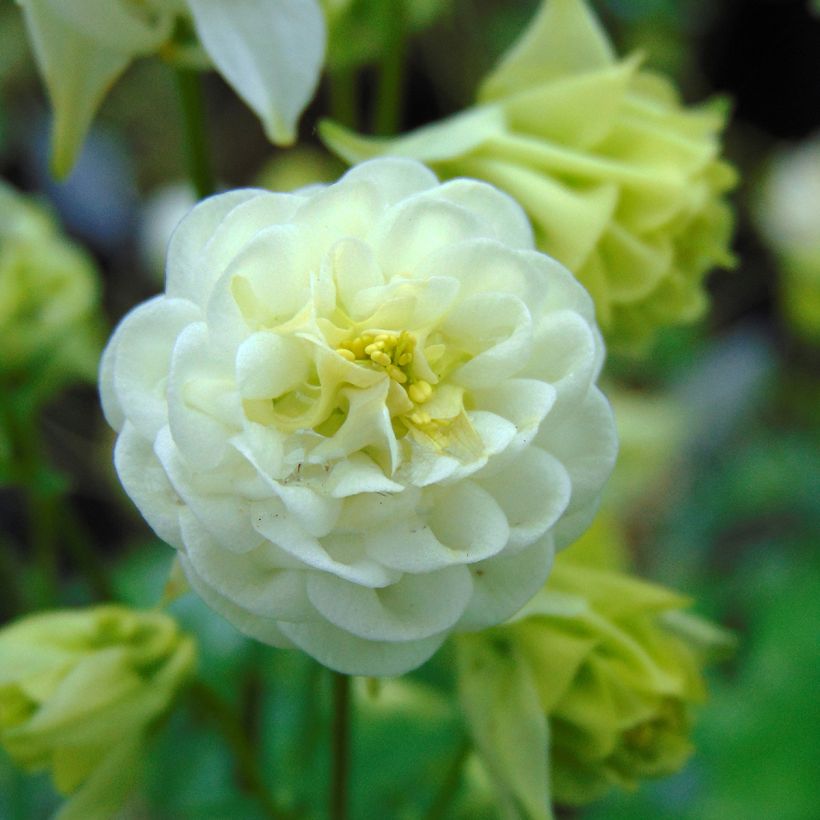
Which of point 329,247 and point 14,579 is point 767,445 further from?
point 329,247

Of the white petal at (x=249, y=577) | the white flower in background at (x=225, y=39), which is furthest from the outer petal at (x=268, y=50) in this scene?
the white petal at (x=249, y=577)

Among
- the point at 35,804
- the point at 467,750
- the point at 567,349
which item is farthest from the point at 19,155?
the point at 567,349

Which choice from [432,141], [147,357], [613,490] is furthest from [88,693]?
[613,490]

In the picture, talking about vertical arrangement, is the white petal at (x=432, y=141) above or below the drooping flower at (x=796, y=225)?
above

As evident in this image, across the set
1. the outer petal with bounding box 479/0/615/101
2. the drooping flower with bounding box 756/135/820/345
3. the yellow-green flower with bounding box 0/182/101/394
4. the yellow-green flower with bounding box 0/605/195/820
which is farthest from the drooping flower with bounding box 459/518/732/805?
the drooping flower with bounding box 756/135/820/345

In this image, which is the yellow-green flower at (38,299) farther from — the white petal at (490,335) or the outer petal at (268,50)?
the white petal at (490,335)

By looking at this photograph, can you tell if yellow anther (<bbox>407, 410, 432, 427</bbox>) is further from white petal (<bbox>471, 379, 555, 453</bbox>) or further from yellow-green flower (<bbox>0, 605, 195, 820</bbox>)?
yellow-green flower (<bbox>0, 605, 195, 820</bbox>)

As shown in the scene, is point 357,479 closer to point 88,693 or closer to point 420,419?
point 420,419

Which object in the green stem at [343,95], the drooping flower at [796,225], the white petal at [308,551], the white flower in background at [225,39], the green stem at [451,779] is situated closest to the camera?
the white petal at [308,551]
